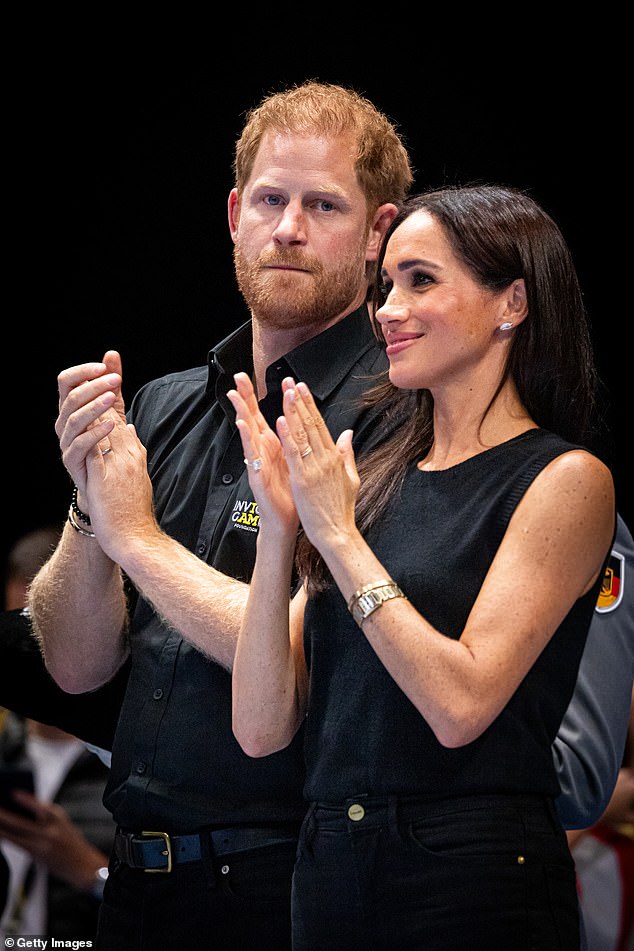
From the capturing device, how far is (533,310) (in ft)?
5.96

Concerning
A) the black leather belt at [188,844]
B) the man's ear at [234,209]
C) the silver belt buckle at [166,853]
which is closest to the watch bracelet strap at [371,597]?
the black leather belt at [188,844]

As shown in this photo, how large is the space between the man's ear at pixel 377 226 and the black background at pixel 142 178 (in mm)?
1590

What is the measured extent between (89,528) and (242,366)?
0.46 metres

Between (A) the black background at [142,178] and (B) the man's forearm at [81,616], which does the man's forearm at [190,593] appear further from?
(A) the black background at [142,178]

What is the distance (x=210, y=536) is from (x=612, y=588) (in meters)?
0.69

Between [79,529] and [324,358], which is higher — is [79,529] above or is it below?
below

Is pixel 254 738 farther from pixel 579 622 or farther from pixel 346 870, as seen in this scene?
pixel 579 622

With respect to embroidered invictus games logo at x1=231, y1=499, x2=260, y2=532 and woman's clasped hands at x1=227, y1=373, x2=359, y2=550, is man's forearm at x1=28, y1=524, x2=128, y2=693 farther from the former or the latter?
woman's clasped hands at x1=227, y1=373, x2=359, y2=550

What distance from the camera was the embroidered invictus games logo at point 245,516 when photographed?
2193 mm

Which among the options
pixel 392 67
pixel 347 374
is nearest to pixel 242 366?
pixel 347 374

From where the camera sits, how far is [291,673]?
1.83 metres

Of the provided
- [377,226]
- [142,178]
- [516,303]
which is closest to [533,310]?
[516,303]

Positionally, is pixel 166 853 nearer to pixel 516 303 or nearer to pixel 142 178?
pixel 516 303

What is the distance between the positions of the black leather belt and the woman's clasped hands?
0.53 meters
